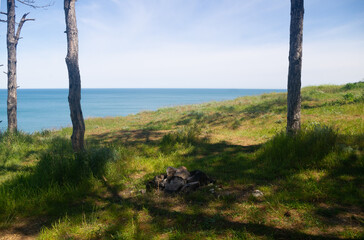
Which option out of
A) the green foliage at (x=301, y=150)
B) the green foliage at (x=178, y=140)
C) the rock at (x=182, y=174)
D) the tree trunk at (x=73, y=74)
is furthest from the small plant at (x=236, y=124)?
the tree trunk at (x=73, y=74)

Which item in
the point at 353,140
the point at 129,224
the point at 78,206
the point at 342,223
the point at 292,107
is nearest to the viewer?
the point at 342,223

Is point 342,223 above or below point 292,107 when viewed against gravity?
below

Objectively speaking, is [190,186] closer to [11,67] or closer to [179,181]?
[179,181]

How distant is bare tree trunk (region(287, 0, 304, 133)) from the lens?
7797mm

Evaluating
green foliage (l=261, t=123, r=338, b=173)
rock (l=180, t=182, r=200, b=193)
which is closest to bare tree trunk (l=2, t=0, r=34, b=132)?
rock (l=180, t=182, r=200, b=193)

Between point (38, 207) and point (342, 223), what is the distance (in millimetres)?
5473

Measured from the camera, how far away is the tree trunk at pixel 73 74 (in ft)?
25.8

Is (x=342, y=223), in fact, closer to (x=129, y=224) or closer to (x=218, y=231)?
(x=218, y=231)

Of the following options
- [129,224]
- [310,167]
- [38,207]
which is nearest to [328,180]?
[310,167]

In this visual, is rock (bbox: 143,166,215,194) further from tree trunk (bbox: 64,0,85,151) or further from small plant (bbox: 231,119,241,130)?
small plant (bbox: 231,119,241,130)

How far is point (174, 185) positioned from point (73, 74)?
18.0 ft

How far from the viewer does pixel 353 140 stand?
20.1 ft

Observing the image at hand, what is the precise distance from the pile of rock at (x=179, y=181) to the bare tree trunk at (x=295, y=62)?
4158 millimetres

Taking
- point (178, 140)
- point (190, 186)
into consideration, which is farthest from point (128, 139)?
point (190, 186)
